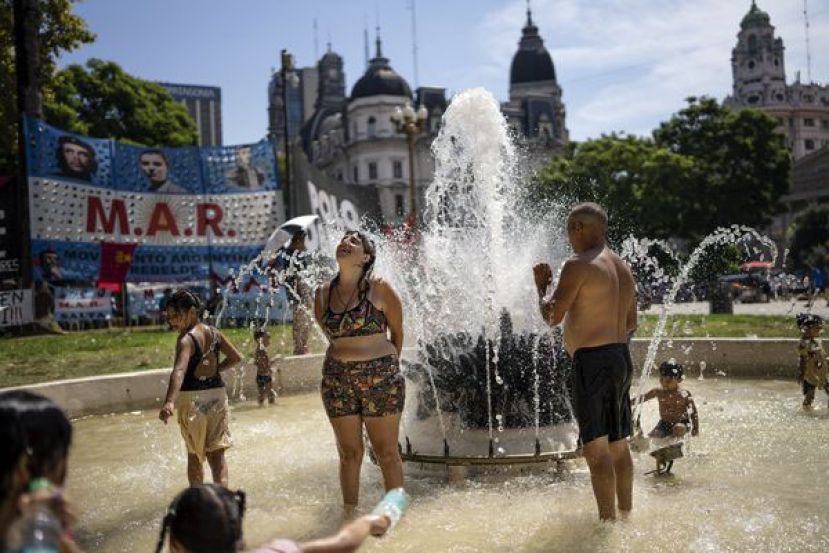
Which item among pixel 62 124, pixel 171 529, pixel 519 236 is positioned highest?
pixel 62 124

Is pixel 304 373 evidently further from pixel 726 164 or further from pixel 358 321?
pixel 726 164

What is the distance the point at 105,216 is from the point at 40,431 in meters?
19.5

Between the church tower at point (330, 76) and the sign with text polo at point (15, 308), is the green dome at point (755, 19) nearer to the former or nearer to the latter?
the church tower at point (330, 76)

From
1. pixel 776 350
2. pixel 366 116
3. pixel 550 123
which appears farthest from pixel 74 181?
pixel 550 123

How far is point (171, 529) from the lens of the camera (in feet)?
6.98

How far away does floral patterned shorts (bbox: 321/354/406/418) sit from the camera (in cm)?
427

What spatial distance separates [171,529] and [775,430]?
5884mm

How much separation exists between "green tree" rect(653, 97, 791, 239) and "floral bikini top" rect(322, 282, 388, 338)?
1689 inches

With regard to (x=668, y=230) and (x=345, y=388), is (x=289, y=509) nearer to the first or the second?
(x=345, y=388)

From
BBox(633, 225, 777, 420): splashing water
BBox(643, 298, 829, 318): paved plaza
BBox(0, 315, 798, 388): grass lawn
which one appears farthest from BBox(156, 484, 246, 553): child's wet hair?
BBox(643, 298, 829, 318): paved plaza

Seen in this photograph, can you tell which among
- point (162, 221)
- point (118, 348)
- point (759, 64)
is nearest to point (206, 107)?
point (759, 64)

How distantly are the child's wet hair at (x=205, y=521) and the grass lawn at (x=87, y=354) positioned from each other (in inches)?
327

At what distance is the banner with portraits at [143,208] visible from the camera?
18.3 meters

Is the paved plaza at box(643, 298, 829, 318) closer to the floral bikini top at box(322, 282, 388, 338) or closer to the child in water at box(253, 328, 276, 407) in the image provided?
the child in water at box(253, 328, 276, 407)
